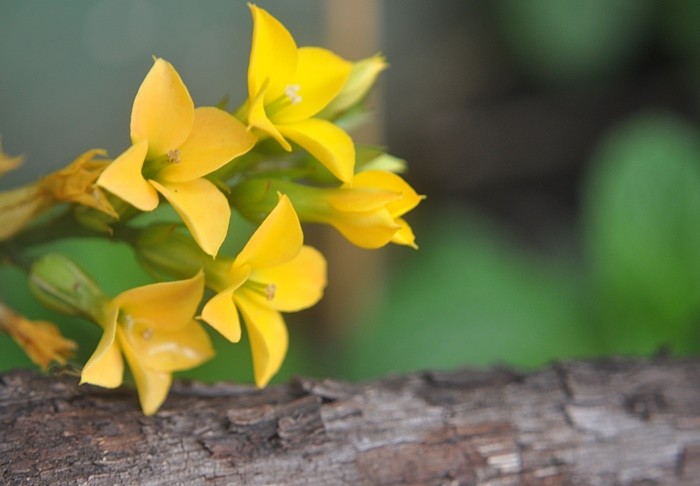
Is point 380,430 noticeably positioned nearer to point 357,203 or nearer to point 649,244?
point 357,203

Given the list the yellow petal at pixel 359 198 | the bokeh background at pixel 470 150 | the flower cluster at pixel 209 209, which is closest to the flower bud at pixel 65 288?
the flower cluster at pixel 209 209

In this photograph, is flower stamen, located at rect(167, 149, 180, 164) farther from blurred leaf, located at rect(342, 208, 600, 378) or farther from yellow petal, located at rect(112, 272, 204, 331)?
blurred leaf, located at rect(342, 208, 600, 378)

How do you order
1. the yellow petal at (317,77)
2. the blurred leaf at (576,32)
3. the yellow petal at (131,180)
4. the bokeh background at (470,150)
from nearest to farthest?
1. the yellow petal at (131,180)
2. the yellow petal at (317,77)
3. the bokeh background at (470,150)
4. the blurred leaf at (576,32)

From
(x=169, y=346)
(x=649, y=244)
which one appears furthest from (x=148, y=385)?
(x=649, y=244)

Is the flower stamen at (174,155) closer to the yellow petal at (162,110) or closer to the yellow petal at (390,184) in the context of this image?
the yellow petal at (162,110)

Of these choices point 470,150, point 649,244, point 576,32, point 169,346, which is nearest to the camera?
point 169,346

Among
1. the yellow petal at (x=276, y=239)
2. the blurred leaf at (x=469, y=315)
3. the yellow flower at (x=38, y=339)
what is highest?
the blurred leaf at (x=469, y=315)
